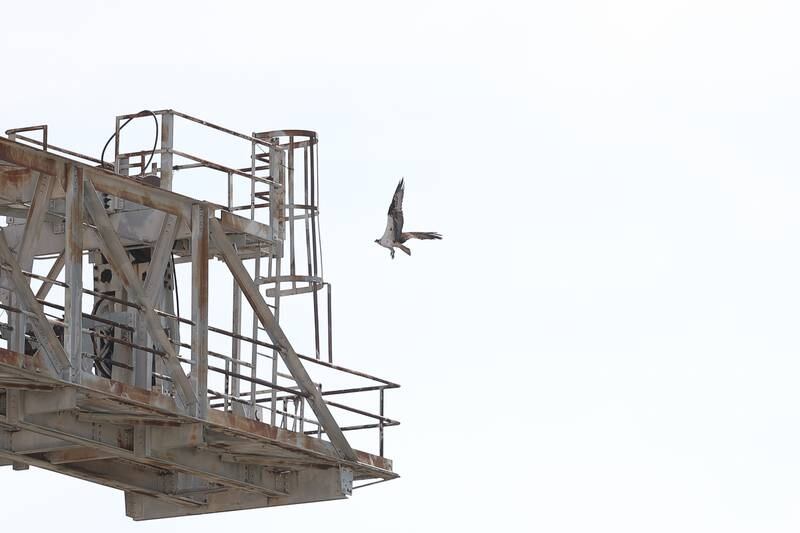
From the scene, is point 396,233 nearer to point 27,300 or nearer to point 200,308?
point 200,308

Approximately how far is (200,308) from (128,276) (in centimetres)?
196

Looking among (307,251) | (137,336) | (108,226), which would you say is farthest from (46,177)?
(307,251)

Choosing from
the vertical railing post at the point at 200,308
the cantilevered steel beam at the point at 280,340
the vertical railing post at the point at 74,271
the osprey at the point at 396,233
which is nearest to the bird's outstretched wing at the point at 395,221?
the osprey at the point at 396,233

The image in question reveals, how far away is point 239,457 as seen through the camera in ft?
153

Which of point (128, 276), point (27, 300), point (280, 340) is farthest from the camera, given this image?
point (280, 340)

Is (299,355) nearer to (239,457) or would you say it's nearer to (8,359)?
(239,457)

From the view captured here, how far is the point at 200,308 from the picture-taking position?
143 ft

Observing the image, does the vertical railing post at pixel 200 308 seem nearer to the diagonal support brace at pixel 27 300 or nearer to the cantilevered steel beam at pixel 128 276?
the cantilevered steel beam at pixel 128 276

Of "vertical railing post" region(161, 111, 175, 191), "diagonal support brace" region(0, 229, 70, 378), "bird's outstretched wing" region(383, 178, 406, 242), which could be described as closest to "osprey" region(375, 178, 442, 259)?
"bird's outstretched wing" region(383, 178, 406, 242)

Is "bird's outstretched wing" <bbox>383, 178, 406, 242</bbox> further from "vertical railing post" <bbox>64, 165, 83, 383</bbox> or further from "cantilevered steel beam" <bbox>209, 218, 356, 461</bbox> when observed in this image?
"vertical railing post" <bbox>64, 165, 83, 383</bbox>

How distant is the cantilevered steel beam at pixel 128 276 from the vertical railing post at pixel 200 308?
378 mm

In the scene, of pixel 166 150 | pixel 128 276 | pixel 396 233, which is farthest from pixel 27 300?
pixel 396 233

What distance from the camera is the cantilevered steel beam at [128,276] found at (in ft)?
137

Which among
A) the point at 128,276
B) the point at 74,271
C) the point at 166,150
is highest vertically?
the point at 166,150
